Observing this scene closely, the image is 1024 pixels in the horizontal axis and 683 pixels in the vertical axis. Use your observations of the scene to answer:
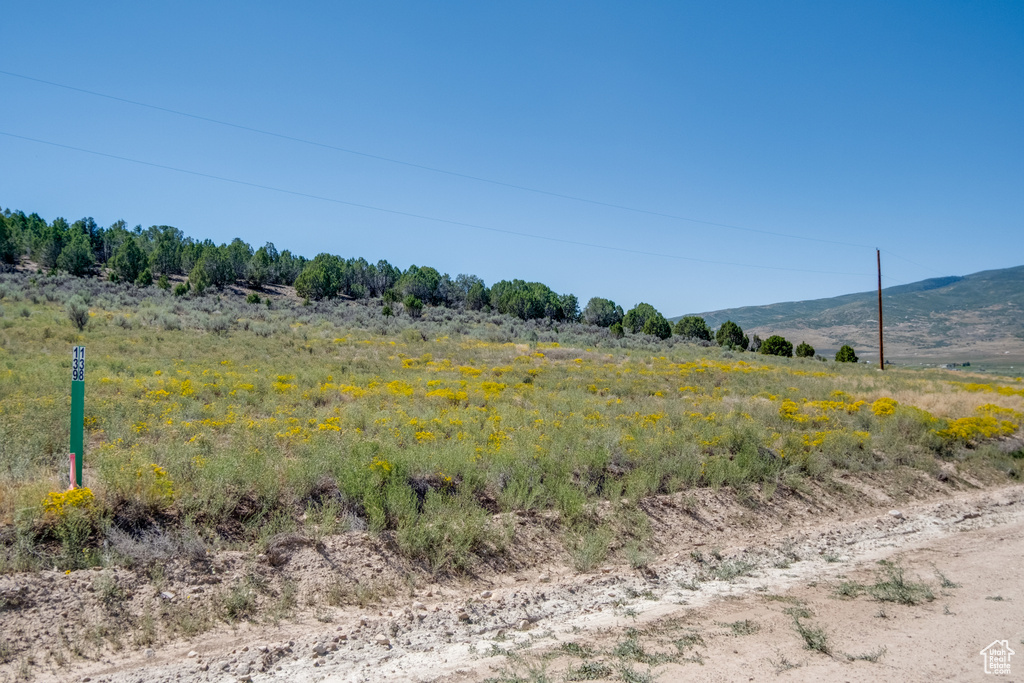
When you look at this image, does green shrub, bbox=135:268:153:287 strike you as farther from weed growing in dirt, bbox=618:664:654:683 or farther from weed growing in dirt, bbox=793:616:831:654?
weed growing in dirt, bbox=793:616:831:654

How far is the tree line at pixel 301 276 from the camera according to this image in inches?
2675

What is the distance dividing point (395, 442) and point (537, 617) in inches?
172

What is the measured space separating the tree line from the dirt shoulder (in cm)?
5102

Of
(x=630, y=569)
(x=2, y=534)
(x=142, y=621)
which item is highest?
(x=2, y=534)

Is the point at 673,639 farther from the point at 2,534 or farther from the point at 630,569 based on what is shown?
the point at 2,534

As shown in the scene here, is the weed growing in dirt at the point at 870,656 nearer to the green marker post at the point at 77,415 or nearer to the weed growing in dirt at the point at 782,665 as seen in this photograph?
the weed growing in dirt at the point at 782,665

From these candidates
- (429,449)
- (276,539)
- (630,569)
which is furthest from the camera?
(429,449)

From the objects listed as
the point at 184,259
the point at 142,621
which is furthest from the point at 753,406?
the point at 184,259

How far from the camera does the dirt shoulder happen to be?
4.94m

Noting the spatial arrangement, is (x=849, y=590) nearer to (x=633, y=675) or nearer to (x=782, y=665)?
(x=782, y=665)

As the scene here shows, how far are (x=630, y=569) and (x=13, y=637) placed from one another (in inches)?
248

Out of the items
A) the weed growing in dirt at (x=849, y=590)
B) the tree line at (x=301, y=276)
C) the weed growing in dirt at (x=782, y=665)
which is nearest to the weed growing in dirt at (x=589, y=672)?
the weed growing in dirt at (x=782, y=665)

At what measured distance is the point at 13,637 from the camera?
4.90 metres

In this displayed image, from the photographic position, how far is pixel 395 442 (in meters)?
9.80
